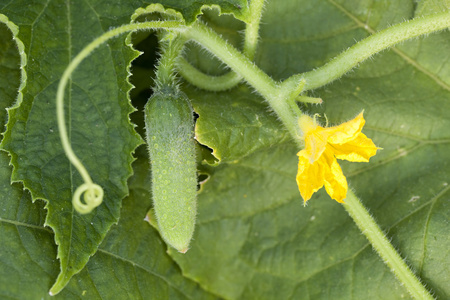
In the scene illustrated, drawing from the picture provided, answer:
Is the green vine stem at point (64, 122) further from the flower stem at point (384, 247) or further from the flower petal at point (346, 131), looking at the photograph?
Result: the flower stem at point (384, 247)

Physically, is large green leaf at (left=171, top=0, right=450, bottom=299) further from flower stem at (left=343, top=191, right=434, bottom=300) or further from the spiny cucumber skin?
the spiny cucumber skin

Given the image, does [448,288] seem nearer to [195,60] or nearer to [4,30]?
[195,60]

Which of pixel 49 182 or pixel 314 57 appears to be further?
pixel 314 57

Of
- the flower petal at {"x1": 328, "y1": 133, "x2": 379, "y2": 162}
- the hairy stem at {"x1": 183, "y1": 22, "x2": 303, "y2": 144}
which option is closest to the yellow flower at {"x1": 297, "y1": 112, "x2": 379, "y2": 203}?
the flower petal at {"x1": 328, "y1": 133, "x2": 379, "y2": 162}

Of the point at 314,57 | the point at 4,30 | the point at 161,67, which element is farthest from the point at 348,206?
the point at 4,30

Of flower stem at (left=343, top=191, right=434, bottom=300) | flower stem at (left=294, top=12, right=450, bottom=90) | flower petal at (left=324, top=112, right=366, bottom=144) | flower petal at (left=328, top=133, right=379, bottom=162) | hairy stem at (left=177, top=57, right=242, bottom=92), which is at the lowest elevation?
flower stem at (left=343, top=191, right=434, bottom=300)
